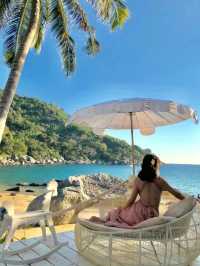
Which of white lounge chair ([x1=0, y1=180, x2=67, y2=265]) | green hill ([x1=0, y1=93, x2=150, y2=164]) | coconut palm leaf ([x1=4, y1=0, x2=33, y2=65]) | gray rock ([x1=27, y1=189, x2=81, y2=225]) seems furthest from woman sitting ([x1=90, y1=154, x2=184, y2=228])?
green hill ([x1=0, y1=93, x2=150, y2=164])

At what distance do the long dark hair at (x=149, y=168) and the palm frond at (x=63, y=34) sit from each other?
7088 millimetres

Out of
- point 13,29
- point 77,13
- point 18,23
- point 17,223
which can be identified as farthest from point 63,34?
point 17,223

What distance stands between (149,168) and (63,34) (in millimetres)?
7308

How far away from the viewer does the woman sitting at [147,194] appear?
153 inches

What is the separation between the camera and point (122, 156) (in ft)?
290

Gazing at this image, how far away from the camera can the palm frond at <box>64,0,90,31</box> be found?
994 cm

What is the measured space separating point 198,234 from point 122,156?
85.1 metres

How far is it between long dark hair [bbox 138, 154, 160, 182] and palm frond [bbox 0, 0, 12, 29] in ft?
→ 23.4

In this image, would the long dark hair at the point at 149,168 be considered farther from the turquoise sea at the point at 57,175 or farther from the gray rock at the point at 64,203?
the turquoise sea at the point at 57,175

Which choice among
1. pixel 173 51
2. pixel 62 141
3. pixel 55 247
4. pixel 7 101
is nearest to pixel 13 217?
pixel 55 247

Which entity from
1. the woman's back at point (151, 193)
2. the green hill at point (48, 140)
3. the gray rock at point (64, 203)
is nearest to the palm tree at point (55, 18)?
the gray rock at point (64, 203)

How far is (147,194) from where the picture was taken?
12.8ft

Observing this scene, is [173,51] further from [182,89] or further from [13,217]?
[13,217]

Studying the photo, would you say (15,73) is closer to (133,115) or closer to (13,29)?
(13,29)
